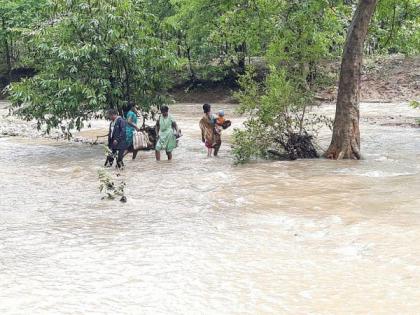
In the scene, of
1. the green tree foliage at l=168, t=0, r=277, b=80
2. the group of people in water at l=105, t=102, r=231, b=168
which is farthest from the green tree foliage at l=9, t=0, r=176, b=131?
the green tree foliage at l=168, t=0, r=277, b=80

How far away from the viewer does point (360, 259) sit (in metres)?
6.62

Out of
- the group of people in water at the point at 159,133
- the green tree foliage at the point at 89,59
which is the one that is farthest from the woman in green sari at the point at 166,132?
the green tree foliage at the point at 89,59

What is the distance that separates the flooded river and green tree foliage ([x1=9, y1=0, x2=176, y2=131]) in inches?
94.2

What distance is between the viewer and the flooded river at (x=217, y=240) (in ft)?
18.5

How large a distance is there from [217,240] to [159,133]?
7.01 metres

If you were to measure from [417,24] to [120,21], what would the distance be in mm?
8391

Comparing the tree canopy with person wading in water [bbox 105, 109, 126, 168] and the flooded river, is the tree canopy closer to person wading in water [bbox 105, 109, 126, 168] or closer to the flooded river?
person wading in water [bbox 105, 109, 126, 168]

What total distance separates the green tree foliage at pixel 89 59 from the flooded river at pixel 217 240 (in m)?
2.39

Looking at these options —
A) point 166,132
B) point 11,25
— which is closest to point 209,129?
point 166,132

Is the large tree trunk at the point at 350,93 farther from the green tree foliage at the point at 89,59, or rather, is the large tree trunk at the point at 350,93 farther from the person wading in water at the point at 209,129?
the green tree foliage at the point at 89,59

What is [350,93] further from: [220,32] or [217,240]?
[220,32]

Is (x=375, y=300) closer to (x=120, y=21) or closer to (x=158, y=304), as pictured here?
(x=158, y=304)

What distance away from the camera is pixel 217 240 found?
7555mm

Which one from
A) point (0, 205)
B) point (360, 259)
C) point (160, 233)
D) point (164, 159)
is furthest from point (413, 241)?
point (164, 159)
